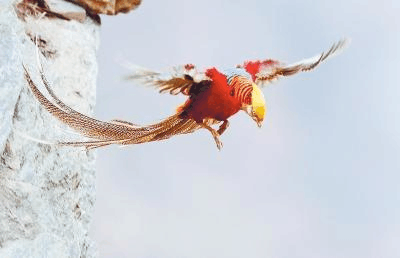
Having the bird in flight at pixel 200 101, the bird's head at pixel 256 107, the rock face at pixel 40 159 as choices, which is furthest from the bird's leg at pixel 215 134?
the rock face at pixel 40 159

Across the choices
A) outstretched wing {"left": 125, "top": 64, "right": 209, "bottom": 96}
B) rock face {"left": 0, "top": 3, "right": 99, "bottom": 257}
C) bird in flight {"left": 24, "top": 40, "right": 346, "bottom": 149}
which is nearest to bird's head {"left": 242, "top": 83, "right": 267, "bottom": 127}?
bird in flight {"left": 24, "top": 40, "right": 346, "bottom": 149}

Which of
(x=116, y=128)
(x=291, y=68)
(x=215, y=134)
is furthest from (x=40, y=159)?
(x=291, y=68)

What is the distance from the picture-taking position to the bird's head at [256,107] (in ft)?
5.51

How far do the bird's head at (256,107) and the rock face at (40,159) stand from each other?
149cm

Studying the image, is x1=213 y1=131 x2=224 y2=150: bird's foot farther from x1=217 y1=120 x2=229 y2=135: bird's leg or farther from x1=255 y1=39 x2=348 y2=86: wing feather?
x1=255 y1=39 x2=348 y2=86: wing feather

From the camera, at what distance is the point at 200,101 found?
1760mm

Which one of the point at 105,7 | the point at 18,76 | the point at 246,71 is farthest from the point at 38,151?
the point at 246,71

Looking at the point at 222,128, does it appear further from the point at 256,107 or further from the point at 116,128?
the point at 116,128

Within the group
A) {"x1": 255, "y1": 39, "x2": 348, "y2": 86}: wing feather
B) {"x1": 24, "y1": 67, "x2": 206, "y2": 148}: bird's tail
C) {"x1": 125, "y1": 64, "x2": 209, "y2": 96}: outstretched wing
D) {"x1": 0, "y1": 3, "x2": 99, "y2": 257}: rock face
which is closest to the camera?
{"x1": 125, "y1": 64, "x2": 209, "y2": 96}: outstretched wing

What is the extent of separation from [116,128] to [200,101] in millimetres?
398

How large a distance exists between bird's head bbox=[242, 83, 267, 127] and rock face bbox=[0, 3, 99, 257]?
149cm

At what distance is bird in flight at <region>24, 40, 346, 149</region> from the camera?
168 cm

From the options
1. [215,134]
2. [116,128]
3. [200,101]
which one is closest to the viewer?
[200,101]

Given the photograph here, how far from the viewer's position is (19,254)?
3.29 meters
